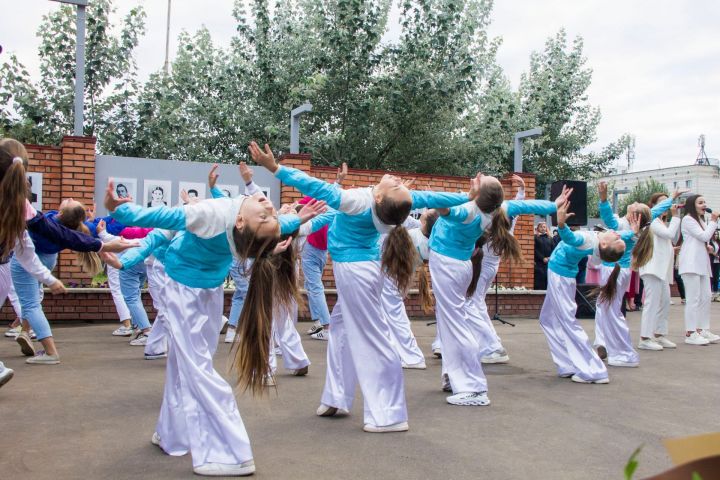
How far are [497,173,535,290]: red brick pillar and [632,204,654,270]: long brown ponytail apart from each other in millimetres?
5789

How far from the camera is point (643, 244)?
8.81 metres

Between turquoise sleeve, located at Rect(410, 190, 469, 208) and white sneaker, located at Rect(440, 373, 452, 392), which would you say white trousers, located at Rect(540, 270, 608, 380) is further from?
turquoise sleeve, located at Rect(410, 190, 469, 208)

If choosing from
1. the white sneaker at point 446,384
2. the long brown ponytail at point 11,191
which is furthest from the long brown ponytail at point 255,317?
the white sneaker at point 446,384

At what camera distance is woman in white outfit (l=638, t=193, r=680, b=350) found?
10008 mm

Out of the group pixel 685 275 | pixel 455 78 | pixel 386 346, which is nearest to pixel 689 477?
pixel 386 346

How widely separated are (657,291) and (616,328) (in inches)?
77.9

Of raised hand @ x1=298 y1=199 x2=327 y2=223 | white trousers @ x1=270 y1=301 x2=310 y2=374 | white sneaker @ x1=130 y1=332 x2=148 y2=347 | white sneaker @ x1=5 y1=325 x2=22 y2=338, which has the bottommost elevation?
white sneaker @ x1=130 y1=332 x2=148 y2=347

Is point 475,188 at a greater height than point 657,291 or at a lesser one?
greater

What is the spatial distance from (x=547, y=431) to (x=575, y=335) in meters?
2.37

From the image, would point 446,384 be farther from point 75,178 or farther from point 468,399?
point 75,178

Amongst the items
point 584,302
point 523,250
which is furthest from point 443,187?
point 584,302

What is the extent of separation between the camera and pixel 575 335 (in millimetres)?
7371

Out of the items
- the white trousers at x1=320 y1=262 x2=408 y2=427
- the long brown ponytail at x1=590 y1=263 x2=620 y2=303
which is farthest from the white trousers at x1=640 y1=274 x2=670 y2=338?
the white trousers at x1=320 y1=262 x2=408 y2=427

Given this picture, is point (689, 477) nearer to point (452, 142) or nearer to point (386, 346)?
point (386, 346)
